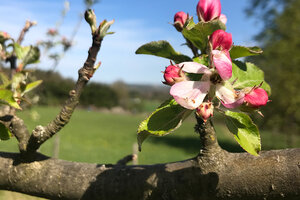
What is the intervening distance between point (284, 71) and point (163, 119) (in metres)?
17.0

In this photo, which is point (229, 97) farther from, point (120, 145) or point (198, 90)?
point (120, 145)

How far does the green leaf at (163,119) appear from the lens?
39.7 inches

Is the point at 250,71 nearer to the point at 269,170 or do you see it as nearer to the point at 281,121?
the point at 269,170

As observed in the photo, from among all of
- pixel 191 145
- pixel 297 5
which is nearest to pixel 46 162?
pixel 297 5

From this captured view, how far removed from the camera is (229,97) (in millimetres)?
960

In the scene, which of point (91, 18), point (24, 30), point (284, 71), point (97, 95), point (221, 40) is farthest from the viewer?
point (97, 95)

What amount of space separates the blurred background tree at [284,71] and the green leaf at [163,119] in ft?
48.9

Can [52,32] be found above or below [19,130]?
above

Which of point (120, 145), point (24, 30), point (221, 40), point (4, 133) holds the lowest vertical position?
point (120, 145)

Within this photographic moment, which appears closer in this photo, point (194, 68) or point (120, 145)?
point (194, 68)

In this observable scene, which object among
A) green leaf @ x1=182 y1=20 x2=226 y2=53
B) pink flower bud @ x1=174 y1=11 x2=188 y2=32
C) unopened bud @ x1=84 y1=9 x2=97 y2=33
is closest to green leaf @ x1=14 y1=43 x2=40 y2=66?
unopened bud @ x1=84 y1=9 x2=97 y2=33

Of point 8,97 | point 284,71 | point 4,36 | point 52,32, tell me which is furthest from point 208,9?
point 284,71

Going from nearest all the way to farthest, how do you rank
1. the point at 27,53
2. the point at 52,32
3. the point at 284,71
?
the point at 27,53 → the point at 52,32 → the point at 284,71

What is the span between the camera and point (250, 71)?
1276mm
